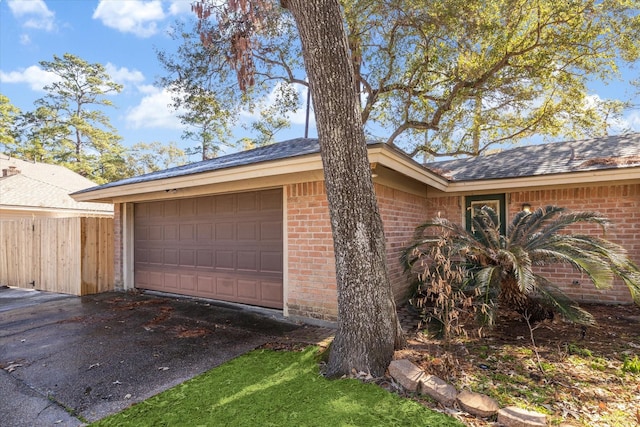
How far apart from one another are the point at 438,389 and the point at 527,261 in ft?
7.23

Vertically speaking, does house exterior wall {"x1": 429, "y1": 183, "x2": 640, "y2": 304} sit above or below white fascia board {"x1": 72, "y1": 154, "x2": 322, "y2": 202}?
below

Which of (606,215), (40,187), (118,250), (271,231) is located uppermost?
(40,187)

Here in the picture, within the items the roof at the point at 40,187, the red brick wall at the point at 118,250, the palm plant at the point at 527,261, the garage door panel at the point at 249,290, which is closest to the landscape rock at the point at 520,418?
the palm plant at the point at 527,261

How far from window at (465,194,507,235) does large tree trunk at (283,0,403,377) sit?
4.71 metres

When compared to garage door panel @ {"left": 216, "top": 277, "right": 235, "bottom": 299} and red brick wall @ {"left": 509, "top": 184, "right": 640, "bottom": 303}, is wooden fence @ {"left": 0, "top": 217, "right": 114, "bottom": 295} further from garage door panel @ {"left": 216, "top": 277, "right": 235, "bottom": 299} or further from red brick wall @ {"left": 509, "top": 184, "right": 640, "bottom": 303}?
red brick wall @ {"left": 509, "top": 184, "right": 640, "bottom": 303}

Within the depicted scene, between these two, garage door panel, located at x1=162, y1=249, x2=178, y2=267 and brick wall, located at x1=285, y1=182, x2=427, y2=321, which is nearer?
brick wall, located at x1=285, y1=182, x2=427, y2=321

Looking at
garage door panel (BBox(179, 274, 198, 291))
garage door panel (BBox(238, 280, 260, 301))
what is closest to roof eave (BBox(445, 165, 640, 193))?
garage door panel (BBox(238, 280, 260, 301))

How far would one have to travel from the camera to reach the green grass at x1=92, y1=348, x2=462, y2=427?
2633mm

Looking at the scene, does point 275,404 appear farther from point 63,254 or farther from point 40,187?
point 40,187

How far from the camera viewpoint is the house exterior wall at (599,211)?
6.26 metres

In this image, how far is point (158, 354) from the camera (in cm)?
418

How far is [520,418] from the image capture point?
245cm

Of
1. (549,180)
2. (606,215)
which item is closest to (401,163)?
(549,180)

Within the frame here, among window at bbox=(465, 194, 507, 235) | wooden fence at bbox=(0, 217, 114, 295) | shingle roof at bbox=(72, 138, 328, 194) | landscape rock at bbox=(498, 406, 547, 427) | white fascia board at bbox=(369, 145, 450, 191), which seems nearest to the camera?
landscape rock at bbox=(498, 406, 547, 427)
